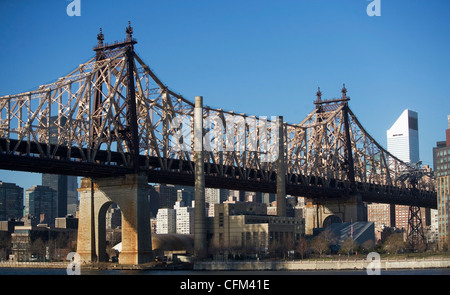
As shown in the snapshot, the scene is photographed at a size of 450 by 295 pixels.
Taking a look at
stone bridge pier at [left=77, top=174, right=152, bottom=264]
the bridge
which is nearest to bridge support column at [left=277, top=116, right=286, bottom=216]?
the bridge

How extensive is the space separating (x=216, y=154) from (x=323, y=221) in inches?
1824

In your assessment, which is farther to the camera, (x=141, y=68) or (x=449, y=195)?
(x=449, y=195)

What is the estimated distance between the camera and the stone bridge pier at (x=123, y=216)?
13150cm

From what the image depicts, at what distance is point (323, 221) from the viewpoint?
19938cm

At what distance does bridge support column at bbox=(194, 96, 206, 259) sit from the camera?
145000mm

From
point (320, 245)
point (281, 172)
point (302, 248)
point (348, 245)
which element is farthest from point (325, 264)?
point (281, 172)

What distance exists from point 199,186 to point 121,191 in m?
15.1

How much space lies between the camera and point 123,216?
13338 centimetres

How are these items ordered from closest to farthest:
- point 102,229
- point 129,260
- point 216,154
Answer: point 129,260 < point 102,229 < point 216,154

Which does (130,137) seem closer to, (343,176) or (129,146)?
(129,146)

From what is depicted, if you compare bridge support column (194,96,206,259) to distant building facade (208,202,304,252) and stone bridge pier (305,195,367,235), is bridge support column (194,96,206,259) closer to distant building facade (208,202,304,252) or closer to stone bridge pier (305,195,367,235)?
distant building facade (208,202,304,252)

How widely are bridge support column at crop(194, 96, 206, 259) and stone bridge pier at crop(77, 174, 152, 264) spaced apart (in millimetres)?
12520
